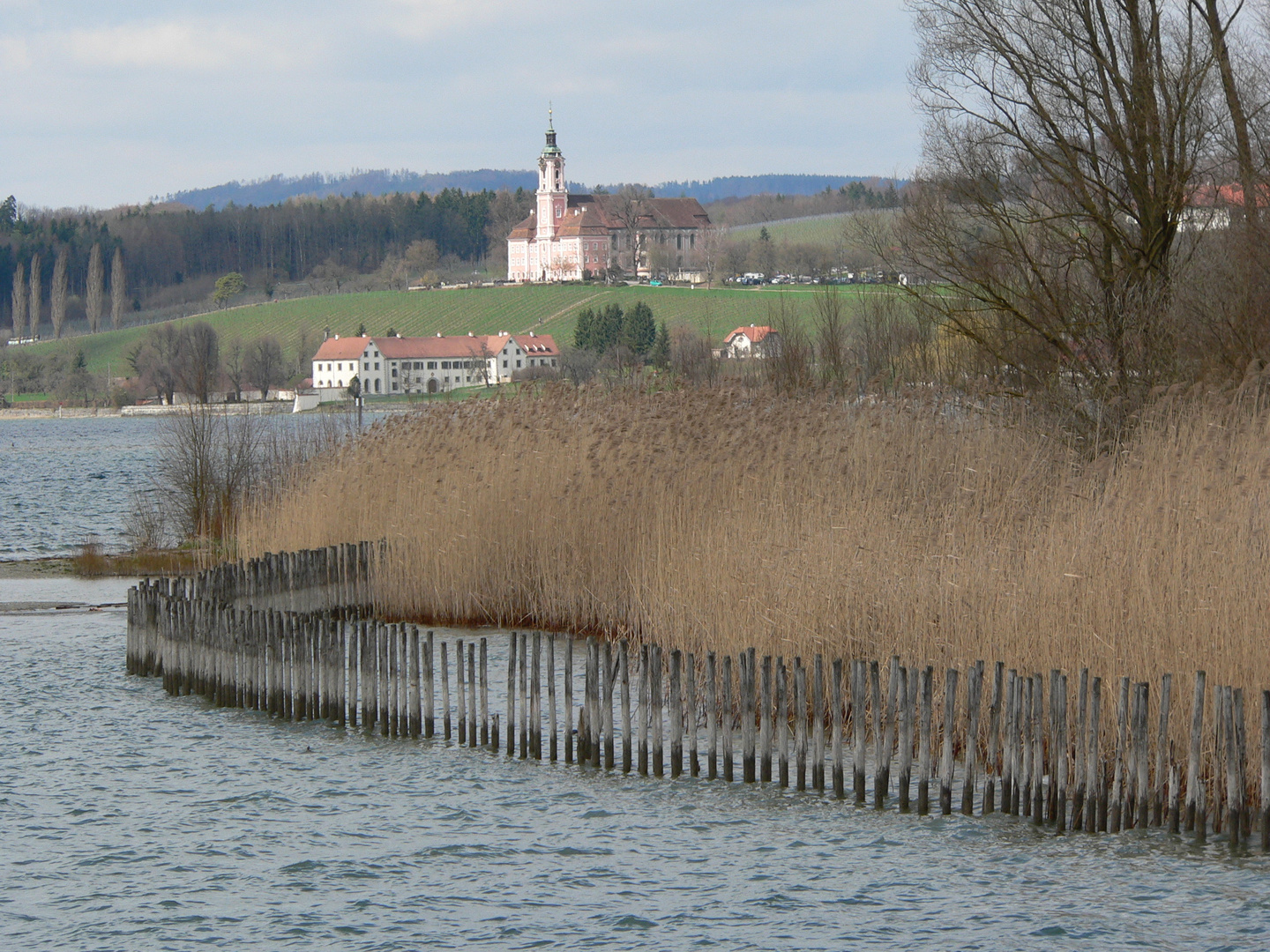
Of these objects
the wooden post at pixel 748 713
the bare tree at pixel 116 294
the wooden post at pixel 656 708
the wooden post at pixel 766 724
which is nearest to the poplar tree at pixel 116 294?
the bare tree at pixel 116 294

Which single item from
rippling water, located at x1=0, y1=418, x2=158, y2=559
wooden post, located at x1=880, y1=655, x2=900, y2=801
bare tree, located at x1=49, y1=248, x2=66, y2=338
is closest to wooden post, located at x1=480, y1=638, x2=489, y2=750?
wooden post, located at x1=880, y1=655, x2=900, y2=801

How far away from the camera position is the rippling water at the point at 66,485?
35.1m

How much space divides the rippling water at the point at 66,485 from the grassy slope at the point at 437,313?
39675 mm

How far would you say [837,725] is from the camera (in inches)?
429

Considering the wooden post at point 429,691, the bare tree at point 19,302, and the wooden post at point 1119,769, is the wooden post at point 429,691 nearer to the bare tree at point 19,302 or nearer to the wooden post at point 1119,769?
the wooden post at point 1119,769

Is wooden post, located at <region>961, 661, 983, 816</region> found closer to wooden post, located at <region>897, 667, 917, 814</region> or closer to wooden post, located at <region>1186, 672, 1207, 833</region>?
wooden post, located at <region>897, 667, 917, 814</region>

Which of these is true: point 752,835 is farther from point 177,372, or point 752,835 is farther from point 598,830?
point 177,372

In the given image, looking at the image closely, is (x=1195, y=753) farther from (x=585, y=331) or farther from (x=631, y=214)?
(x=631, y=214)

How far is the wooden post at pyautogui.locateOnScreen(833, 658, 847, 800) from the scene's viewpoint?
417 inches

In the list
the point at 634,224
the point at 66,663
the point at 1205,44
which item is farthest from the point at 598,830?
the point at 634,224

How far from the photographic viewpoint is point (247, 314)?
531ft

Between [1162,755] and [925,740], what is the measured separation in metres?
1.56

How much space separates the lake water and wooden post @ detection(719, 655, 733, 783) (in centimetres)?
19

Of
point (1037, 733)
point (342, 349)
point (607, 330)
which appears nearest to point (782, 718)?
point (1037, 733)
